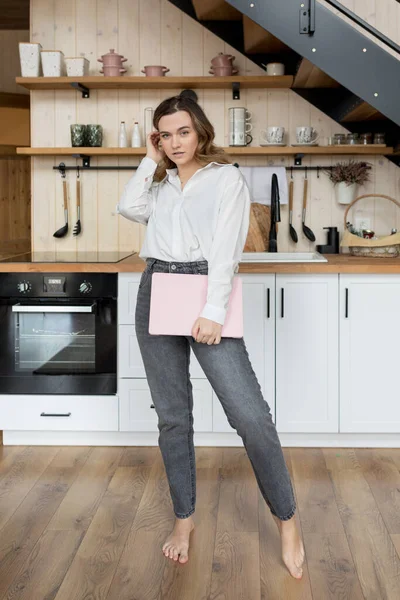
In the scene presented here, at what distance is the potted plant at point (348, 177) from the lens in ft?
13.4

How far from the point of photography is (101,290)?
3.54m

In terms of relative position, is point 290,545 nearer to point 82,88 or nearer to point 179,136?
point 179,136

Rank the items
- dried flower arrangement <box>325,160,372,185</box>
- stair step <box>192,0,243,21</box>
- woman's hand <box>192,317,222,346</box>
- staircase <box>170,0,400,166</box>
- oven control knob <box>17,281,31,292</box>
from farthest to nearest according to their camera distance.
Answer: dried flower arrangement <box>325,160,372,185</box> → stair step <box>192,0,243,21</box> → oven control knob <box>17,281,31,292</box> → staircase <box>170,0,400,166</box> → woman's hand <box>192,317,222,346</box>

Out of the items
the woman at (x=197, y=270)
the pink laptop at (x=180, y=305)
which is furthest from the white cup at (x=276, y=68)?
the pink laptop at (x=180, y=305)

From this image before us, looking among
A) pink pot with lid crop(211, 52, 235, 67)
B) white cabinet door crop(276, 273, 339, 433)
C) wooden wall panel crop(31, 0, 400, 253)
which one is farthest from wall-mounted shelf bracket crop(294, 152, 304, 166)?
white cabinet door crop(276, 273, 339, 433)

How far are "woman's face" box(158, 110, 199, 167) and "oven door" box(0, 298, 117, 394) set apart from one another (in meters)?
1.39

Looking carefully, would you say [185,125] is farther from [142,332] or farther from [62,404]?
[62,404]

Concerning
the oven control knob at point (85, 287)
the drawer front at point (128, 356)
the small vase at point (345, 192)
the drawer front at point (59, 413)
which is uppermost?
the small vase at point (345, 192)

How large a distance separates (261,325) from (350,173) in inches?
43.4

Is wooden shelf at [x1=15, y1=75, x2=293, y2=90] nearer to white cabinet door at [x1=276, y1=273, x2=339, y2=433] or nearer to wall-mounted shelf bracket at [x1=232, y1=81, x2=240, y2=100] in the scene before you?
wall-mounted shelf bracket at [x1=232, y1=81, x2=240, y2=100]

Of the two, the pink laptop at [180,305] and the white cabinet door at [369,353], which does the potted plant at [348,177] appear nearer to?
the white cabinet door at [369,353]

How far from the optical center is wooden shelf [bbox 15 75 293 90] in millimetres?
3979

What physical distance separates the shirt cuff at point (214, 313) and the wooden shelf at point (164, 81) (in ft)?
6.89

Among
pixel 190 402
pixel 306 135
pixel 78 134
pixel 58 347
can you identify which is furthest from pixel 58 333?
pixel 306 135
